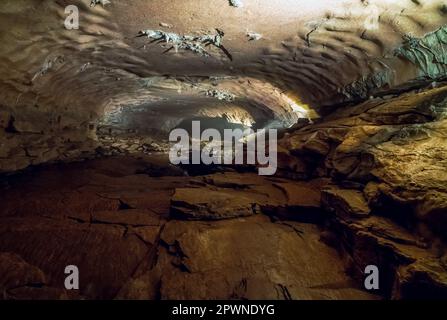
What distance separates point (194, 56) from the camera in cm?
610

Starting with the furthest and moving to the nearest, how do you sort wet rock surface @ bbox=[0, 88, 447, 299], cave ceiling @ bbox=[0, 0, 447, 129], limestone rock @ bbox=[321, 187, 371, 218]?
cave ceiling @ bbox=[0, 0, 447, 129] < limestone rock @ bbox=[321, 187, 371, 218] < wet rock surface @ bbox=[0, 88, 447, 299]

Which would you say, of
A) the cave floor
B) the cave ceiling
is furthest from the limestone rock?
the cave ceiling

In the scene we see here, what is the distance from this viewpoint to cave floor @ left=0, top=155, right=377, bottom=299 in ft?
11.0

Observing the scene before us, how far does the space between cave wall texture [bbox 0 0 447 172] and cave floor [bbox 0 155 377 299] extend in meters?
2.02

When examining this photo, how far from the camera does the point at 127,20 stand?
4.61m

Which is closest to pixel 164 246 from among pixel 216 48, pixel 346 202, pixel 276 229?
pixel 276 229

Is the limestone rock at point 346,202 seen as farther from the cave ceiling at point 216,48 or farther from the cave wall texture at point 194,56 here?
the cave ceiling at point 216,48

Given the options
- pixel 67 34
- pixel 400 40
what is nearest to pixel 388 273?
pixel 400 40

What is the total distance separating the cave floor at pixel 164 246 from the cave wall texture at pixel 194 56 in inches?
79.5

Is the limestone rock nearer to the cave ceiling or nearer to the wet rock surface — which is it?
the wet rock surface

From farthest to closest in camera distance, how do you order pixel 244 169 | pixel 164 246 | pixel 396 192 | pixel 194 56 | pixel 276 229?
pixel 244 169 < pixel 194 56 < pixel 276 229 < pixel 164 246 < pixel 396 192

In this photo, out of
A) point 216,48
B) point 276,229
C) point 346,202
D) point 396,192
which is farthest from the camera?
point 216,48

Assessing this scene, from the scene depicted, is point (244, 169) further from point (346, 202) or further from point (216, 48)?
point (346, 202)

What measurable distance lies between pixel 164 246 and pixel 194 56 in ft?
13.2
